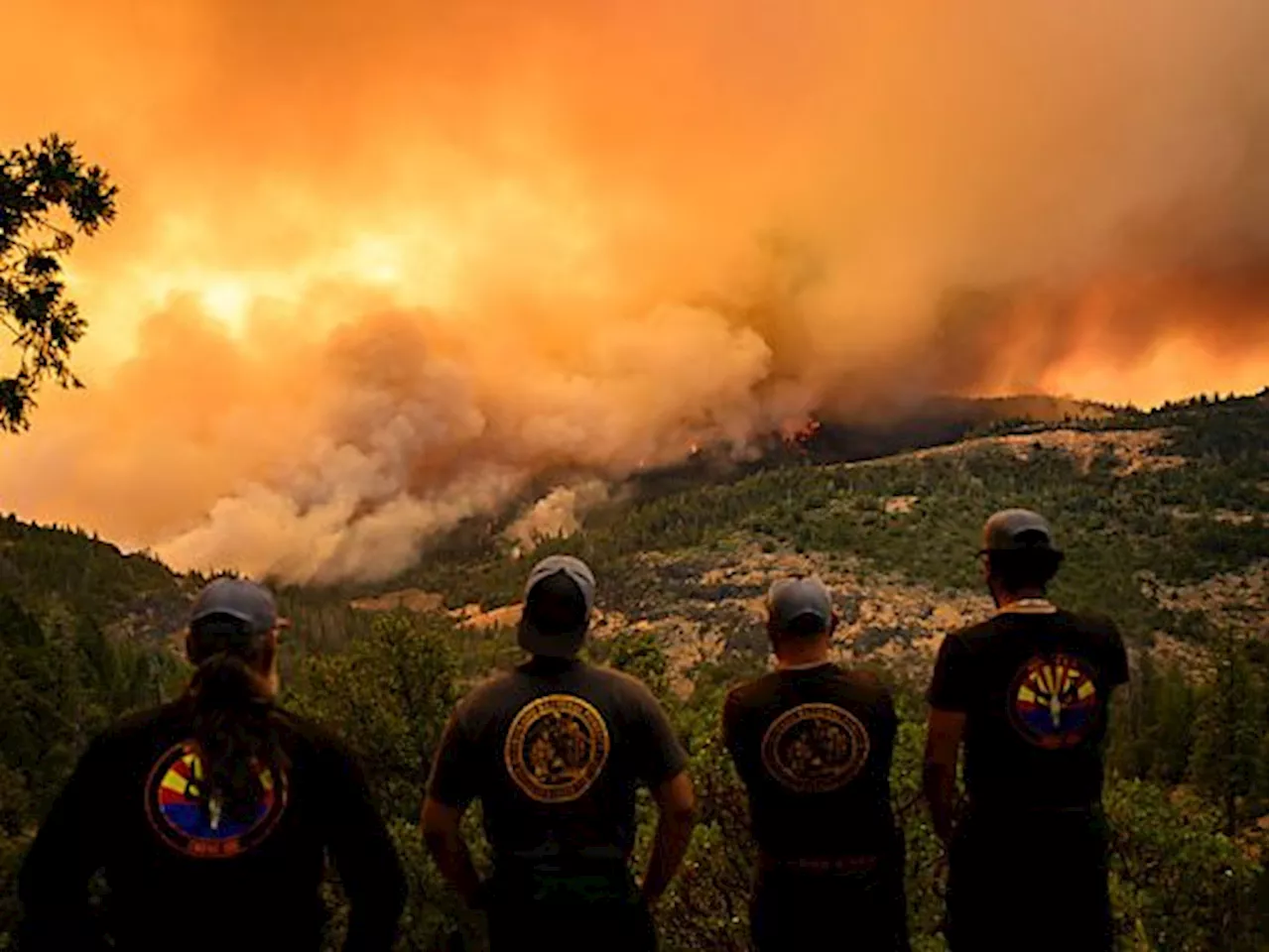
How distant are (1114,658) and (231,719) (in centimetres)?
462

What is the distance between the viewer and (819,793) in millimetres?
5660

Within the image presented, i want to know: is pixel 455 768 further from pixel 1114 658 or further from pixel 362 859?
pixel 1114 658

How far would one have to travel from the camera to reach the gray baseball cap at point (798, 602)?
5719 millimetres

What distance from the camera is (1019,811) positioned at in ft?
18.5

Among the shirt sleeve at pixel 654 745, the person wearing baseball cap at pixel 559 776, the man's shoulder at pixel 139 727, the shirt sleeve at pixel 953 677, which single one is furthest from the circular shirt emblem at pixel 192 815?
the shirt sleeve at pixel 953 677

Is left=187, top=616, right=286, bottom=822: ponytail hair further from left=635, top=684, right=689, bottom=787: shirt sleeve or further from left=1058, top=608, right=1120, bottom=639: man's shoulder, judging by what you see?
left=1058, top=608, right=1120, bottom=639: man's shoulder

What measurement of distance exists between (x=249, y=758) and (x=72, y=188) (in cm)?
1119

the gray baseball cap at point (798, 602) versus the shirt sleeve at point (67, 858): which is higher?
the gray baseball cap at point (798, 602)

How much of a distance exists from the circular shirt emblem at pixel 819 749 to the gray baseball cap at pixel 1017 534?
1.26 meters

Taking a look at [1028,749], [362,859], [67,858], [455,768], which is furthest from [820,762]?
[67,858]

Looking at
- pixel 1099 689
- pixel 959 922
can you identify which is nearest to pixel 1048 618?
pixel 1099 689

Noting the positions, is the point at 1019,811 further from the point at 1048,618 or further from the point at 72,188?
the point at 72,188

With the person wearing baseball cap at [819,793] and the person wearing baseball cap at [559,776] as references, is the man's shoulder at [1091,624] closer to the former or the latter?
the person wearing baseball cap at [819,793]

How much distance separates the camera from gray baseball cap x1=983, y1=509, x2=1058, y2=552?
5723 mm
